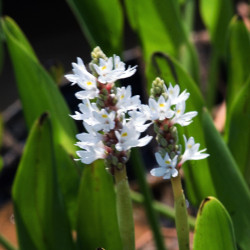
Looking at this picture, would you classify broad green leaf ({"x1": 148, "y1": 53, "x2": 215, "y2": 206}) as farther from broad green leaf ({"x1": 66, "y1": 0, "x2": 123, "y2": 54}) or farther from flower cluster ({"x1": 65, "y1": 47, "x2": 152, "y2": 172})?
flower cluster ({"x1": 65, "y1": 47, "x2": 152, "y2": 172})

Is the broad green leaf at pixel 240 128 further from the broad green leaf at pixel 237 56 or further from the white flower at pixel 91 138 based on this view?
the white flower at pixel 91 138

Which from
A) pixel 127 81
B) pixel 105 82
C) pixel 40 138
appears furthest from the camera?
pixel 127 81

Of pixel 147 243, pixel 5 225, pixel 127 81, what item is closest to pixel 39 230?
pixel 147 243

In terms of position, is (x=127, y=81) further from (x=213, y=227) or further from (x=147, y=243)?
(x=213, y=227)

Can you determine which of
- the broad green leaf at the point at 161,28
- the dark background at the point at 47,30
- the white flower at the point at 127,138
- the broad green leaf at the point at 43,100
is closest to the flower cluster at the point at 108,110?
the white flower at the point at 127,138

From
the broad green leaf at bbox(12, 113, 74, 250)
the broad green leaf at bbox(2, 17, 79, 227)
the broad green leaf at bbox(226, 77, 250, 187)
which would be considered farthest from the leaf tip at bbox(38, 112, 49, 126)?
the broad green leaf at bbox(226, 77, 250, 187)

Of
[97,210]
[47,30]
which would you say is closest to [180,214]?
[97,210]
